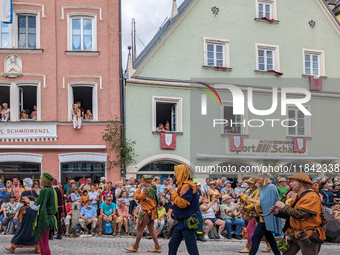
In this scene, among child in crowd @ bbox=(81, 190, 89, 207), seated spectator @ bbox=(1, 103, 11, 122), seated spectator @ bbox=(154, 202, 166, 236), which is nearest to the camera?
seated spectator @ bbox=(154, 202, 166, 236)

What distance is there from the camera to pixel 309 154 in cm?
2300

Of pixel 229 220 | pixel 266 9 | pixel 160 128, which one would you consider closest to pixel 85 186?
pixel 160 128

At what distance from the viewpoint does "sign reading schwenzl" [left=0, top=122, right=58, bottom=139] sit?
18844 millimetres

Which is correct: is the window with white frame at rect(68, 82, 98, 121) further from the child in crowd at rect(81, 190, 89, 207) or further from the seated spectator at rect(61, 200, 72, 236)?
the seated spectator at rect(61, 200, 72, 236)

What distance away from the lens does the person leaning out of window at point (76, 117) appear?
19109 millimetres

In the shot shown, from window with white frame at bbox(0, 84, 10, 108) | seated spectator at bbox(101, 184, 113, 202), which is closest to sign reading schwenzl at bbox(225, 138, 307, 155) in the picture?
seated spectator at bbox(101, 184, 113, 202)

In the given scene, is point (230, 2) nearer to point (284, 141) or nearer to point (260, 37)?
point (260, 37)

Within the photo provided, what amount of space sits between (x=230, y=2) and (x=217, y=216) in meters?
12.5

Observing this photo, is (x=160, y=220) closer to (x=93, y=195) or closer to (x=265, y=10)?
(x=93, y=195)

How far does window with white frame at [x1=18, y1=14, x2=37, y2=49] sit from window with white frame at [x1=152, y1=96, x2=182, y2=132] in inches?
238

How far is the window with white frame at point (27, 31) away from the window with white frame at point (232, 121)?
9.59 m

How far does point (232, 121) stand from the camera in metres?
22.0

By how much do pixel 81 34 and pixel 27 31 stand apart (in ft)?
7.84

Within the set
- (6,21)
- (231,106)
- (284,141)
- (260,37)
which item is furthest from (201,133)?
(6,21)
